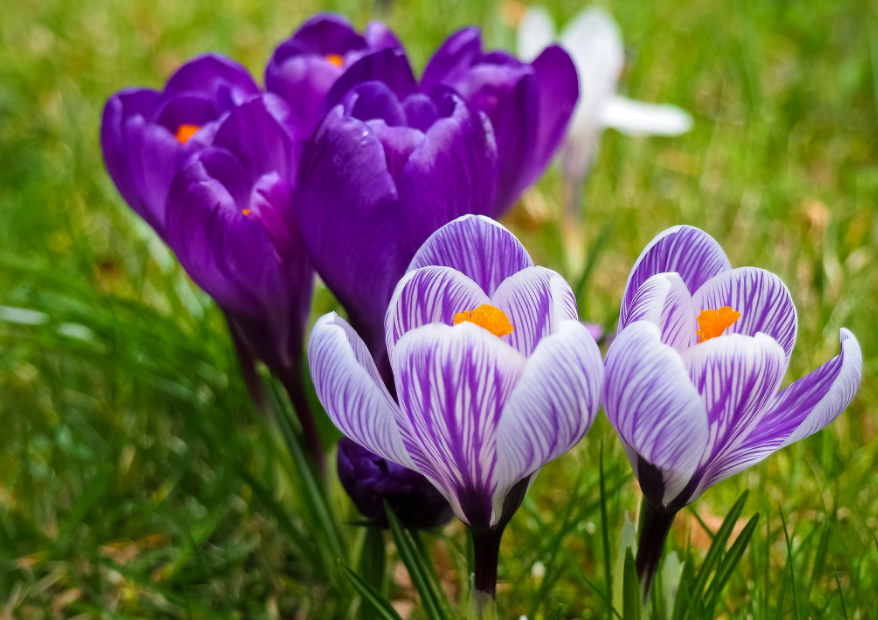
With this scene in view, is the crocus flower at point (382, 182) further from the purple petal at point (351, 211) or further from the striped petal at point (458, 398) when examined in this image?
the striped petal at point (458, 398)

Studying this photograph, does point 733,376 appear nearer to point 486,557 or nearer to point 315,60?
point 486,557

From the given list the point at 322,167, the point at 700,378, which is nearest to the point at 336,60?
the point at 322,167

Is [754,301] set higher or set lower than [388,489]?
higher

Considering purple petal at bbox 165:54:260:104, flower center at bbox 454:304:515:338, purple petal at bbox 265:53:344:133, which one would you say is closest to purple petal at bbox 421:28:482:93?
purple petal at bbox 265:53:344:133

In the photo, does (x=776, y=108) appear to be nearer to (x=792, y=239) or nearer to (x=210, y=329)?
(x=792, y=239)

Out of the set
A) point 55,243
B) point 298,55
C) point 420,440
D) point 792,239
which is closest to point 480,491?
point 420,440

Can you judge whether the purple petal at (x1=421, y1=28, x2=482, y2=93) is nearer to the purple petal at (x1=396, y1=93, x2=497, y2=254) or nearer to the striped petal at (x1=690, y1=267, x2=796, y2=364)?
the purple petal at (x1=396, y1=93, x2=497, y2=254)

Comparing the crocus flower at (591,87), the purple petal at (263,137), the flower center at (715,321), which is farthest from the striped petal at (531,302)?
the crocus flower at (591,87)

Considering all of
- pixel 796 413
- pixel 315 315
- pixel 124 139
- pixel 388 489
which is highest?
pixel 124 139
